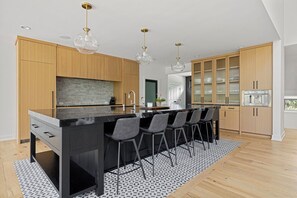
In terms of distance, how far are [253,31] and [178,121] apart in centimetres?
275

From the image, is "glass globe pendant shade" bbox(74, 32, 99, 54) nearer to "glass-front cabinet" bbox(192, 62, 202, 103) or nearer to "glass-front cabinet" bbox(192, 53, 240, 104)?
"glass-front cabinet" bbox(192, 53, 240, 104)

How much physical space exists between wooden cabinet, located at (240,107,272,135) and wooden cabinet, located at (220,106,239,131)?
7.2 inches

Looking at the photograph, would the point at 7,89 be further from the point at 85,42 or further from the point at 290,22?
the point at 290,22

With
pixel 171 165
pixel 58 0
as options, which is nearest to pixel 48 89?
pixel 58 0

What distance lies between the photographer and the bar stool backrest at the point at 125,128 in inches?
77.9

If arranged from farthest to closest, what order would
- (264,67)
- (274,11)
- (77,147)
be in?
(264,67) < (274,11) < (77,147)

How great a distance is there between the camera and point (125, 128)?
2.04 metres

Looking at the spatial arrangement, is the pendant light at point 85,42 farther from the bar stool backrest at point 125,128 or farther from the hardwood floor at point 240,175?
the hardwood floor at point 240,175

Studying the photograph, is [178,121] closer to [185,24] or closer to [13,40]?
[185,24]

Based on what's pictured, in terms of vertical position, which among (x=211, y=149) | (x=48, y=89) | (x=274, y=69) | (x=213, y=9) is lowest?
(x=211, y=149)

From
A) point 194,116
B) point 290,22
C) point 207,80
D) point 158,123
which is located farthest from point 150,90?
point 158,123

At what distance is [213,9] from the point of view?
9.14 feet

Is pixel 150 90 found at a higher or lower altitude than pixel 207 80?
lower

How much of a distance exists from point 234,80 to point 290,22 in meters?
2.14
